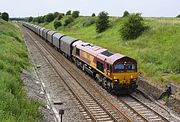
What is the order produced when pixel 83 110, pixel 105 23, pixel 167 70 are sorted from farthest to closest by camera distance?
pixel 105 23 < pixel 167 70 < pixel 83 110

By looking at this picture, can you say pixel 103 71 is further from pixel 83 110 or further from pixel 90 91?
pixel 83 110

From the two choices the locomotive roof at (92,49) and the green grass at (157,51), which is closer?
the green grass at (157,51)

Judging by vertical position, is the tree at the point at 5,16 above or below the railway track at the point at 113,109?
above

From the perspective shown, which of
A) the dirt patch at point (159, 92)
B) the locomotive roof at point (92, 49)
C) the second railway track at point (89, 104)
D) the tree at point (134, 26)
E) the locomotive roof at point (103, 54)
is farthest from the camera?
the tree at point (134, 26)

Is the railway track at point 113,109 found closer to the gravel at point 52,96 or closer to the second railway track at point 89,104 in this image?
the second railway track at point 89,104

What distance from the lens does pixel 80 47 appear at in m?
35.2

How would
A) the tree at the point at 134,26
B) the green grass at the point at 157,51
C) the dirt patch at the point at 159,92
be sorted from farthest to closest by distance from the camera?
the tree at the point at 134,26 → the green grass at the point at 157,51 → the dirt patch at the point at 159,92

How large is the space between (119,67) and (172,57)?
751 centimetres

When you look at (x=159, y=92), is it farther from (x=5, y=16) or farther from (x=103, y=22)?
(x=5, y=16)

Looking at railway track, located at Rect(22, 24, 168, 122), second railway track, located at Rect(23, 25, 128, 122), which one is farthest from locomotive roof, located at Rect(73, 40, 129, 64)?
second railway track, located at Rect(23, 25, 128, 122)

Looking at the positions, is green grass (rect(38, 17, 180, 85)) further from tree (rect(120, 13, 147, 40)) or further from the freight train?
the freight train

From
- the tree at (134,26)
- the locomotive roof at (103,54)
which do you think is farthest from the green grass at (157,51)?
the locomotive roof at (103,54)

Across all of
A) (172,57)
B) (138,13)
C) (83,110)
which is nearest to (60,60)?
(138,13)

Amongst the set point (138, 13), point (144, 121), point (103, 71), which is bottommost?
point (144, 121)
